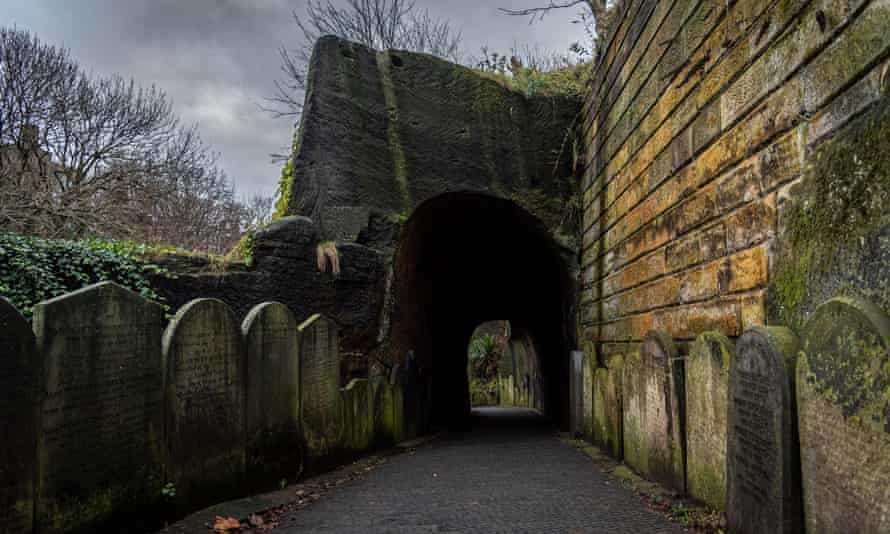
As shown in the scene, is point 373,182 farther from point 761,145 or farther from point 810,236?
point 810,236

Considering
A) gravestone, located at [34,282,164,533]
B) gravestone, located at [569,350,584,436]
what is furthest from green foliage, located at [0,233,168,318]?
gravestone, located at [569,350,584,436]

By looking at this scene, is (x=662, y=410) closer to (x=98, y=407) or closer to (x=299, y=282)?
(x=98, y=407)

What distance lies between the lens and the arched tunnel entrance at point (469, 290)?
9.70 meters

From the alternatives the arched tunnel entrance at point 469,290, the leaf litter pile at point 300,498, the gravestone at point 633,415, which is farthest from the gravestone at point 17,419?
the arched tunnel entrance at point 469,290

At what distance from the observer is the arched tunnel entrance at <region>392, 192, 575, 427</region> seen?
9.70 metres

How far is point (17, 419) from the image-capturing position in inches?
105

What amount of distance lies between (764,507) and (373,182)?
6.95 m

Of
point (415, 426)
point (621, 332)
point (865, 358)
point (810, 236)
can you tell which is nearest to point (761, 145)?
point (810, 236)

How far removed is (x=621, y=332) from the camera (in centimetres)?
688

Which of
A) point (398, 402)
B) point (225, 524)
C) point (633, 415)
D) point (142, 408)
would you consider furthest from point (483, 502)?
point (398, 402)

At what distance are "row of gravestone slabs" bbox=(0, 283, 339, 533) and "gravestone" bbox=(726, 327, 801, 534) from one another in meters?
3.15

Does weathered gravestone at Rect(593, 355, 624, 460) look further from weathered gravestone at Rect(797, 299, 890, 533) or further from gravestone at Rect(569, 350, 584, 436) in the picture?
weathered gravestone at Rect(797, 299, 890, 533)

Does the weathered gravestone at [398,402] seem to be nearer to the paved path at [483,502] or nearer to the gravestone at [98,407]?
the paved path at [483,502]

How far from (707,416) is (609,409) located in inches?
108
